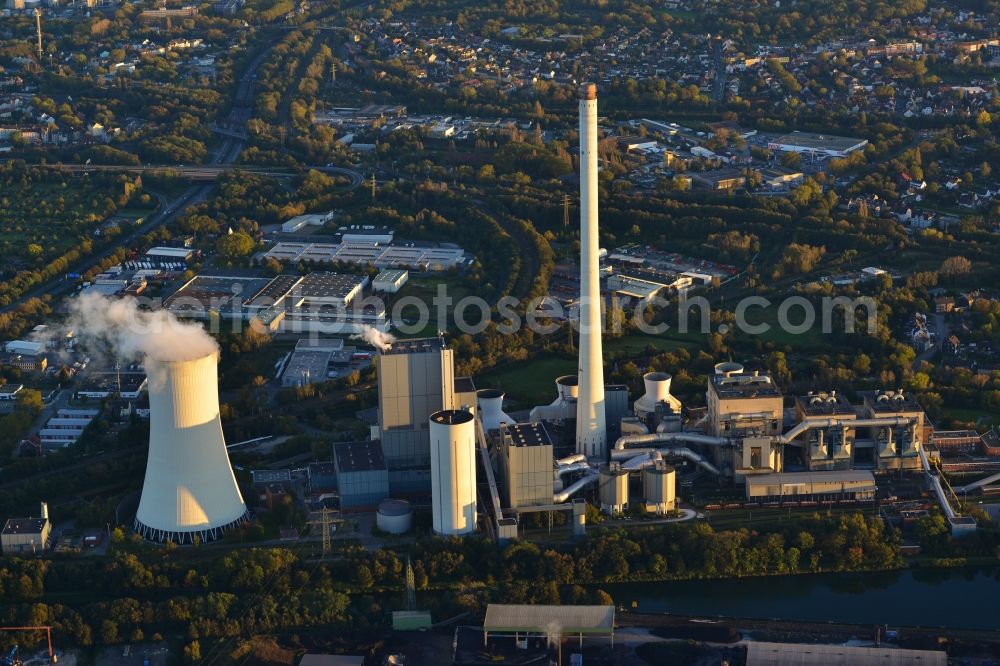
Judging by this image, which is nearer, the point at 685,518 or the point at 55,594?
the point at 55,594

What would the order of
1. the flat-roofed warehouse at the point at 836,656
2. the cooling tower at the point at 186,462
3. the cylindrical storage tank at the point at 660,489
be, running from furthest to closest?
the cylindrical storage tank at the point at 660,489
the cooling tower at the point at 186,462
the flat-roofed warehouse at the point at 836,656

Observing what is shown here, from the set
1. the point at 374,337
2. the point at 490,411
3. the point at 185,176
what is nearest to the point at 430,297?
the point at 374,337

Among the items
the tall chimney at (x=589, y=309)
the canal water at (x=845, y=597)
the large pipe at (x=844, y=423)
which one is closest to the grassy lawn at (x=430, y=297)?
the tall chimney at (x=589, y=309)

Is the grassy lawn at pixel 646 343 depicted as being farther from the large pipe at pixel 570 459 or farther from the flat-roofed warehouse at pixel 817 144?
the flat-roofed warehouse at pixel 817 144

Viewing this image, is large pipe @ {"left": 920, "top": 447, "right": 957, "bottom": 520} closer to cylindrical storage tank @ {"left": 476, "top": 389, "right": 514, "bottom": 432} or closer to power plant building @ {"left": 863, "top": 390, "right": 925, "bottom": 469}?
power plant building @ {"left": 863, "top": 390, "right": 925, "bottom": 469}

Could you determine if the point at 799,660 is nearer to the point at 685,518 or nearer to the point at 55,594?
the point at 685,518

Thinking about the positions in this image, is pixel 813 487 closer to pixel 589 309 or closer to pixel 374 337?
pixel 589 309

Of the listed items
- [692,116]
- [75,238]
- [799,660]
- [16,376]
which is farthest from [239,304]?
[692,116]

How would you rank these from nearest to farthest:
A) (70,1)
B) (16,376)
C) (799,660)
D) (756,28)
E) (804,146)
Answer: (799,660) → (16,376) → (804,146) → (756,28) → (70,1)
